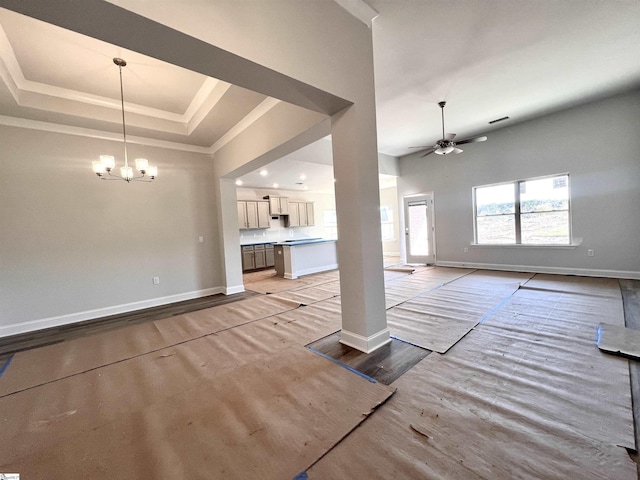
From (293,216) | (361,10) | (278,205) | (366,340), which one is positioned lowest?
(366,340)

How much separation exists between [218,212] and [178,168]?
1092 mm

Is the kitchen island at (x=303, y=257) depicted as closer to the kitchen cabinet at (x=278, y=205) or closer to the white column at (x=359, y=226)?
the kitchen cabinet at (x=278, y=205)

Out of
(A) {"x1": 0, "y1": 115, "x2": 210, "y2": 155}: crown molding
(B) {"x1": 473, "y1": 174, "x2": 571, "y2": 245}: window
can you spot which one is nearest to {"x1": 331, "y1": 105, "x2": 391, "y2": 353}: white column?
Result: (A) {"x1": 0, "y1": 115, "x2": 210, "y2": 155}: crown molding

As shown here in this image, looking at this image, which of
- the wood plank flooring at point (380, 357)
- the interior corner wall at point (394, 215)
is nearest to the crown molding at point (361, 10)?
the wood plank flooring at point (380, 357)

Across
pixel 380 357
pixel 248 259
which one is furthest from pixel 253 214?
pixel 380 357

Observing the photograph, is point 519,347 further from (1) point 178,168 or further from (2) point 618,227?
(1) point 178,168

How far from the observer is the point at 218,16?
156cm

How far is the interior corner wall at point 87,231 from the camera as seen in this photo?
338 cm

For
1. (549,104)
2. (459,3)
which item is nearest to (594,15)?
(459,3)

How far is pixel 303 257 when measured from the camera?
6.57 metres

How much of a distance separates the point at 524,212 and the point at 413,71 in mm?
4419

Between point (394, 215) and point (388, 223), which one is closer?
point (394, 215)

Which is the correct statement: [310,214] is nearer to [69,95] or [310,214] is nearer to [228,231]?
[228,231]

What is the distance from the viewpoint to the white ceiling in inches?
93.9
